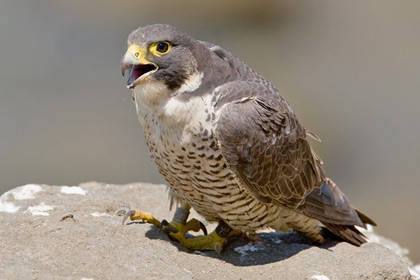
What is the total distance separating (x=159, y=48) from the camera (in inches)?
218

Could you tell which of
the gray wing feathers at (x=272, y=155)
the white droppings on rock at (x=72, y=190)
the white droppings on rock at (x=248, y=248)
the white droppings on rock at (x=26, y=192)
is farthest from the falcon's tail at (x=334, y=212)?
the white droppings on rock at (x=26, y=192)

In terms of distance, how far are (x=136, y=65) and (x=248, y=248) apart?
167 centimetres

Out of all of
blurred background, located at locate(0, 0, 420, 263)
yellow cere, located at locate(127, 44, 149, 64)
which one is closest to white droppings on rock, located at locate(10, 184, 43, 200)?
yellow cere, located at locate(127, 44, 149, 64)

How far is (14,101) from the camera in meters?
12.5

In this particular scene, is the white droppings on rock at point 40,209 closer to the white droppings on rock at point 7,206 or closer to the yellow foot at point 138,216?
the white droppings on rock at point 7,206

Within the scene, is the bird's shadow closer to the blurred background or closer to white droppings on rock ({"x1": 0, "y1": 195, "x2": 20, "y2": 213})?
white droppings on rock ({"x1": 0, "y1": 195, "x2": 20, "y2": 213})

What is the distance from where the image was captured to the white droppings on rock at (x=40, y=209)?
6068mm

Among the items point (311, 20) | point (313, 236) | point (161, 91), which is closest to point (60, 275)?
point (161, 91)

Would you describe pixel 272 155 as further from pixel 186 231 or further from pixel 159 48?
pixel 159 48

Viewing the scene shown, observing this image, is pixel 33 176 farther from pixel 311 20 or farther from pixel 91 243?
pixel 311 20

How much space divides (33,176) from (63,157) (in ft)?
2.09

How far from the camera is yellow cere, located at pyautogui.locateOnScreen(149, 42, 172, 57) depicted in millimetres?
5523

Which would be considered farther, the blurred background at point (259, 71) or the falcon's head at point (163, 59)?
the blurred background at point (259, 71)

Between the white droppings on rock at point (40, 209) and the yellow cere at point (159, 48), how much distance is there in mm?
1483
